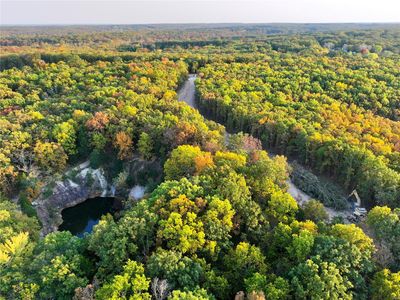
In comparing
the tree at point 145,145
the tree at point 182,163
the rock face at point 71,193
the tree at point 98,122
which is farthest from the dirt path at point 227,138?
the rock face at point 71,193

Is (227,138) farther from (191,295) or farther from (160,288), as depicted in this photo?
(191,295)

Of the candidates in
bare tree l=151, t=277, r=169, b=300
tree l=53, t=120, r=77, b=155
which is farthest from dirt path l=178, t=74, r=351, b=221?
tree l=53, t=120, r=77, b=155

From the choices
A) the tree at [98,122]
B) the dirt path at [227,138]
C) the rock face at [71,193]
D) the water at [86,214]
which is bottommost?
the water at [86,214]

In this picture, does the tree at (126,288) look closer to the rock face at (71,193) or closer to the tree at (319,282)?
the tree at (319,282)

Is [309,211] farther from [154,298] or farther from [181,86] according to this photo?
[181,86]

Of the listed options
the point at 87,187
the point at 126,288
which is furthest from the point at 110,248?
the point at 87,187

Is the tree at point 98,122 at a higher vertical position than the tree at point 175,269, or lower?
higher

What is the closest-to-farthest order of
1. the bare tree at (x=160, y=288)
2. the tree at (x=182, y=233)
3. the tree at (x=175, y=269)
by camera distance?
the bare tree at (x=160, y=288) → the tree at (x=175, y=269) → the tree at (x=182, y=233)

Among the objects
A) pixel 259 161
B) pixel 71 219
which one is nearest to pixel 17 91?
pixel 71 219
